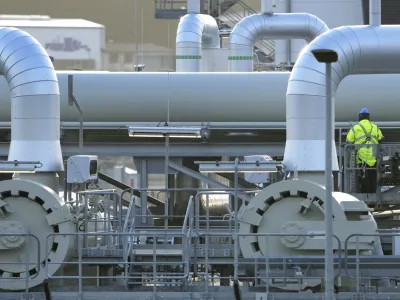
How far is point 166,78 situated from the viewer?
87.8 ft

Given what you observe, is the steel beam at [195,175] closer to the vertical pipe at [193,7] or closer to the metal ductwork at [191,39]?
the metal ductwork at [191,39]

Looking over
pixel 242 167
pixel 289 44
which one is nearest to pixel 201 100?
pixel 242 167

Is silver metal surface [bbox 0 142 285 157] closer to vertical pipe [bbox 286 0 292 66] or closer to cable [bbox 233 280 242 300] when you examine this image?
cable [bbox 233 280 242 300]

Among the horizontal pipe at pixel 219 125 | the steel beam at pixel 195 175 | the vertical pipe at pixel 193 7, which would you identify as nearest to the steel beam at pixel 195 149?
the steel beam at pixel 195 175

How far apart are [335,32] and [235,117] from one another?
18.2 feet

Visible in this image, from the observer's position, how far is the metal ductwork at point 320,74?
66.4 feet

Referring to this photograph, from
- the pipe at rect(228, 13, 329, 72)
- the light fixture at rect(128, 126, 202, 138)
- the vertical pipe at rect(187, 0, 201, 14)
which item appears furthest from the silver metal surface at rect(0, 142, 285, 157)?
the vertical pipe at rect(187, 0, 201, 14)

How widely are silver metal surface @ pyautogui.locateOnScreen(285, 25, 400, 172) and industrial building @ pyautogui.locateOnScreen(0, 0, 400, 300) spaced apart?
2 centimetres

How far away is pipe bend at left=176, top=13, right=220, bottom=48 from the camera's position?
33.7 meters

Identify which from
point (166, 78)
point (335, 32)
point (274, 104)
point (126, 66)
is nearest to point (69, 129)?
point (166, 78)

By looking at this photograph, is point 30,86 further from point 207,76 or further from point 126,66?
point 126,66

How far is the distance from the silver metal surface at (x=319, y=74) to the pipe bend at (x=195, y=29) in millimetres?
12437

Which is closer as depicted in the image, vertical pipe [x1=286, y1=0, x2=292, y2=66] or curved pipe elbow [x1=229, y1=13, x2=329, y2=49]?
curved pipe elbow [x1=229, y1=13, x2=329, y2=49]

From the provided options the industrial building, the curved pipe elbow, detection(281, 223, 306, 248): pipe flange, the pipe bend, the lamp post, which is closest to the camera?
the lamp post
